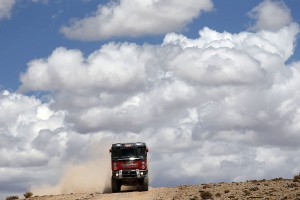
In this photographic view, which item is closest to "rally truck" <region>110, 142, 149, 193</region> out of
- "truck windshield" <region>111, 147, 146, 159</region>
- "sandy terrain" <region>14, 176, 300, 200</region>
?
"truck windshield" <region>111, 147, 146, 159</region>

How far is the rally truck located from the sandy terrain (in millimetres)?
1803

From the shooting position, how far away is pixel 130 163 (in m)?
48.5

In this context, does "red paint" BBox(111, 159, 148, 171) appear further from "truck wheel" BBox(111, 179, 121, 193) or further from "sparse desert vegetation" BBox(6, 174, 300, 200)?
"sparse desert vegetation" BBox(6, 174, 300, 200)

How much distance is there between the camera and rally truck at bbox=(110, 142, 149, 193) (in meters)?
48.5

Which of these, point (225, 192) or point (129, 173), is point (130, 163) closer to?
point (129, 173)

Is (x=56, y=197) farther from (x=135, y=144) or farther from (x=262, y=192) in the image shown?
(x=262, y=192)

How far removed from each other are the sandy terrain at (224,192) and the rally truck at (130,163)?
1.80 meters

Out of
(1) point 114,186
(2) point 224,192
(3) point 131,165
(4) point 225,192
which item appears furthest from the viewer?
(1) point 114,186

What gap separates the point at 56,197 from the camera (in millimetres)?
48188

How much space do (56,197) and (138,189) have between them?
6.94 meters

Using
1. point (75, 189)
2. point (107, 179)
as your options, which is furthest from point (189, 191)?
point (75, 189)

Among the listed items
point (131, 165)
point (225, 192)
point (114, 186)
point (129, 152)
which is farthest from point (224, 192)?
point (114, 186)

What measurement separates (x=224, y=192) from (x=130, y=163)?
30.5 feet

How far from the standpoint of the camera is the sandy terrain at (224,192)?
128 ft
